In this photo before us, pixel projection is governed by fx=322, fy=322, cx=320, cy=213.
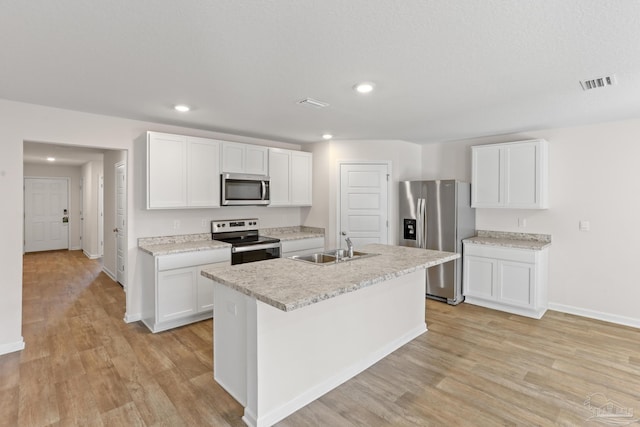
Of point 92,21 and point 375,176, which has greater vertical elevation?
point 92,21

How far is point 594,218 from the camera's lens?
4000 millimetres

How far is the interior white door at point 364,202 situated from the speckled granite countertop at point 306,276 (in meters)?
2.09

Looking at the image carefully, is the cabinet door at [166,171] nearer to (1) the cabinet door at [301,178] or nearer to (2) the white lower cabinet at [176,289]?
(2) the white lower cabinet at [176,289]

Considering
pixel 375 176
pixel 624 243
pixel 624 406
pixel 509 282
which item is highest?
pixel 375 176

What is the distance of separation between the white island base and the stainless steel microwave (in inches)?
82.5

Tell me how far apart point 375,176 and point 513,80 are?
273 cm

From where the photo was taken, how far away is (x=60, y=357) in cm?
299

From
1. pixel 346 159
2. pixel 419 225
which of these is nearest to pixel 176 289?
pixel 346 159

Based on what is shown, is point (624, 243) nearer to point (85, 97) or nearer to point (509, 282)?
point (509, 282)

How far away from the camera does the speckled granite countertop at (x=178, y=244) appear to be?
3582 mm

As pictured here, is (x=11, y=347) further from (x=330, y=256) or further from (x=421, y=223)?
(x=421, y=223)

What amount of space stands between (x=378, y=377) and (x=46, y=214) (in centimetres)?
965

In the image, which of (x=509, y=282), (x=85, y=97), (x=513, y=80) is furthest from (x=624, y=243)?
(x=85, y=97)

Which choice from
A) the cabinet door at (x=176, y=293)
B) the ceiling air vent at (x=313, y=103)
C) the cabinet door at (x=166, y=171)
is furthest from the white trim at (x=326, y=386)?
the cabinet door at (x=166, y=171)
